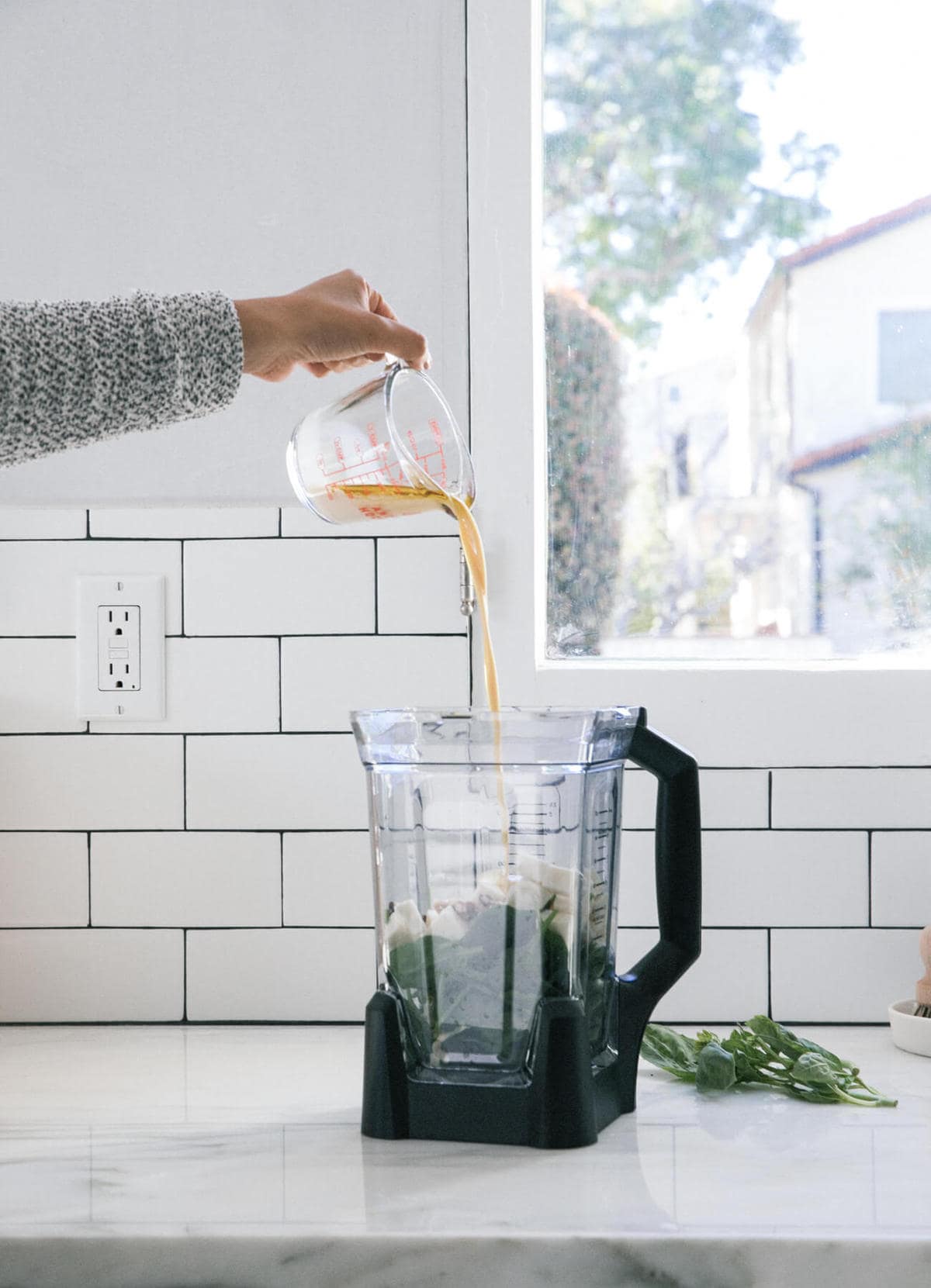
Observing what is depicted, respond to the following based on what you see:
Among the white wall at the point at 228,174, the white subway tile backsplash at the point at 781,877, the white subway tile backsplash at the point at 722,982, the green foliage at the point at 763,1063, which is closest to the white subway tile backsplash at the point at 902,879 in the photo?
the white subway tile backsplash at the point at 781,877

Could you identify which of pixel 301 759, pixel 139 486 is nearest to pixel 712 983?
pixel 301 759

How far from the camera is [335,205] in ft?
3.91

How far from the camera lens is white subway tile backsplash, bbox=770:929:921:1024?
115cm

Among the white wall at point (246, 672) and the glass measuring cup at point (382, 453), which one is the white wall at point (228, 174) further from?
the glass measuring cup at point (382, 453)

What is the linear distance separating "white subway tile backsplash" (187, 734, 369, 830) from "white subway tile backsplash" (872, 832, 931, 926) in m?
0.47

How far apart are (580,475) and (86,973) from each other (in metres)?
0.66

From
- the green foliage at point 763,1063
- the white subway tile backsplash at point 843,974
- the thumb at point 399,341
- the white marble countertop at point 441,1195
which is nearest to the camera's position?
the white marble countertop at point 441,1195

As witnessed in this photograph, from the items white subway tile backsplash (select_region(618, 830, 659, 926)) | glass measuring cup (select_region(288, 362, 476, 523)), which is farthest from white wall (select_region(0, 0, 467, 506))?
white subway tile backsplash (select_region(618, 830, 659, 926))

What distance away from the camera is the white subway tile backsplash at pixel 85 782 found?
3.90 ft

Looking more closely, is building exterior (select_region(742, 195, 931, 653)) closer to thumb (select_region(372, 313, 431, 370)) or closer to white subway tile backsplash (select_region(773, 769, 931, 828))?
white subway tile backsplash (select_region(773, 769, 931, 828))

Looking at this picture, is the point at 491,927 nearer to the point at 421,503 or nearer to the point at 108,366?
the point at 421,503

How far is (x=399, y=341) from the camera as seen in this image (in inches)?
39.1

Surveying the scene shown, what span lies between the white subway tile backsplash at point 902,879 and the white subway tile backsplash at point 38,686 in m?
0.74

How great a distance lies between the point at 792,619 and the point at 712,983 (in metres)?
0.35
